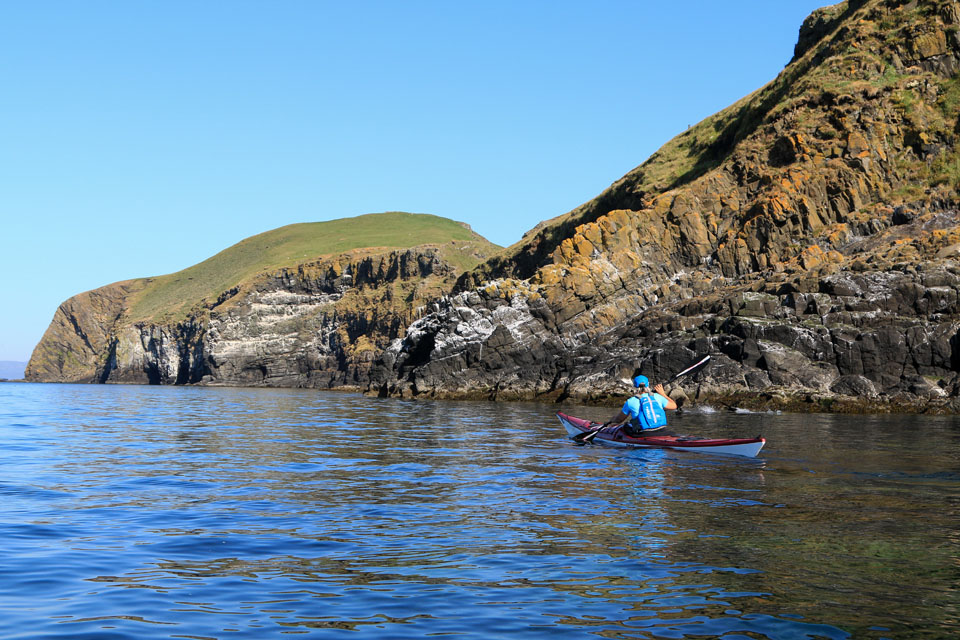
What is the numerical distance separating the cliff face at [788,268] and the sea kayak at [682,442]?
77.8 feet

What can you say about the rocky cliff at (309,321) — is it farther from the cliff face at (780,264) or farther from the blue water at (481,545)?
the blue water at (481,545)

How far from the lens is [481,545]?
11.1 meters

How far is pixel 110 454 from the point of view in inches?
925

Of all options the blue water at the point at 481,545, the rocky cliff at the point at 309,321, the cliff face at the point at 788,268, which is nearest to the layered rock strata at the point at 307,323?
the rocky cliff at the point at 309,321

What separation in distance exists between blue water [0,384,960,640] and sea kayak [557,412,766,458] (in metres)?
0.52

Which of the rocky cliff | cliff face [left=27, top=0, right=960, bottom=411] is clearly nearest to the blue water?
cliff face [left=27, top=0, right=960, bottom=411]

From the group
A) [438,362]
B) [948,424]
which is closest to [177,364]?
[438,362]

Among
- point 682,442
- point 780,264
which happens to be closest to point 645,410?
point 682,442

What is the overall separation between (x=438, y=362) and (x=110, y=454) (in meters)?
46.2

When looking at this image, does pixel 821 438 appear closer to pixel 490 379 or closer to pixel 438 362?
pixel 490 379

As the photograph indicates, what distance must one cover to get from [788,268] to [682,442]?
129 feet

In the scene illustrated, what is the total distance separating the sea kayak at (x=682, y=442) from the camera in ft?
71.5

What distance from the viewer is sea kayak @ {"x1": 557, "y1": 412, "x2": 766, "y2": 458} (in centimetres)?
2178

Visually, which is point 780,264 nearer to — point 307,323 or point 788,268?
point 788,268
